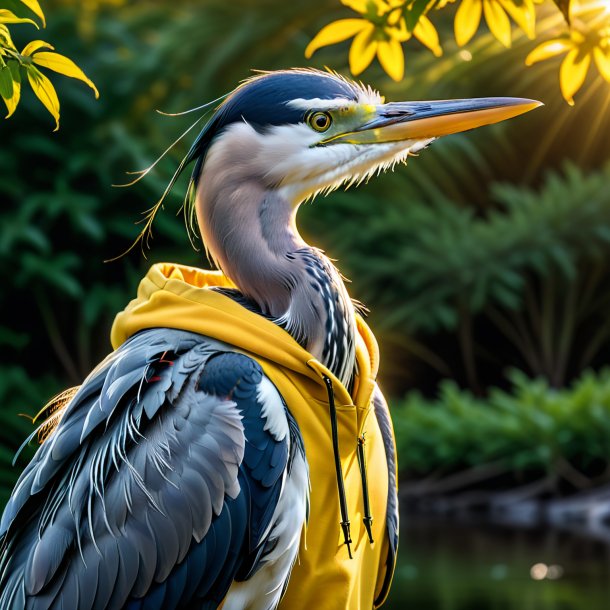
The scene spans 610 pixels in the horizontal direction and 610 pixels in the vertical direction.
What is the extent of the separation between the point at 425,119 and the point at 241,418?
604mm

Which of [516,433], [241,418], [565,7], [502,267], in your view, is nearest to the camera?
[241,418]

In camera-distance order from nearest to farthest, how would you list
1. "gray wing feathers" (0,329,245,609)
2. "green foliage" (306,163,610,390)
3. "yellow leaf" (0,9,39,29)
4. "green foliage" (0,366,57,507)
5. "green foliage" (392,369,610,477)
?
"yellow leaf" (0,9,39,29)
"gray wing feathers" (0,329,245,609)
"green foliage" (0,366,57,507)
"green foliage" (392,369,610,477)
"green foliage" (306,163,610,390)

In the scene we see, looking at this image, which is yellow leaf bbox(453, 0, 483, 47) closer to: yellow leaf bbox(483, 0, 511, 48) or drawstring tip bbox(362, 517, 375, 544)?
yellow leaf bbox(483, 0, 511, 48)

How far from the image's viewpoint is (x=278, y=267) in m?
1.81

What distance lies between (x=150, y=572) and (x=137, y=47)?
789 cm

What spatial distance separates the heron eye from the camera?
186 centimetres

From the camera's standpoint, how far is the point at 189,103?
28.3 feet

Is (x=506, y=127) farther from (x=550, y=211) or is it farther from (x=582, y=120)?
(x=550, y=211)

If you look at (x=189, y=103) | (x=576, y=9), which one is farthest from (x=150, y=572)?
(x=189, y=103)

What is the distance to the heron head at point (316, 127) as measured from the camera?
6.04ft

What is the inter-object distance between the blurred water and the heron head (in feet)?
9.20

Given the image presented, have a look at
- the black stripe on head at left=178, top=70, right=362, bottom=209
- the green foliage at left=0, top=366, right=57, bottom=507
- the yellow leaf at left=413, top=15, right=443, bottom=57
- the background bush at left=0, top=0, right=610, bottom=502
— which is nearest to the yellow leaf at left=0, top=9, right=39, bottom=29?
the black stripe on head at left=178, top=70, right=362, bottom=209

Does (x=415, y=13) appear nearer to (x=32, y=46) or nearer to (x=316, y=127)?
(x=316, y=127)

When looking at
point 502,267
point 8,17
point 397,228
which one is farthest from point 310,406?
point 397,228
